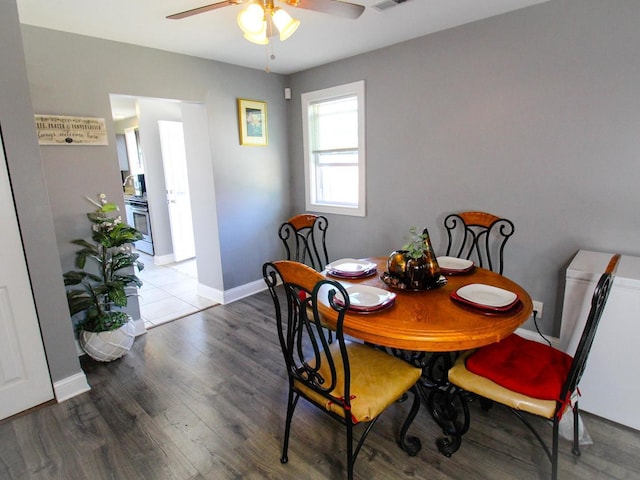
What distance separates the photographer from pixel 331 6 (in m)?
1.78

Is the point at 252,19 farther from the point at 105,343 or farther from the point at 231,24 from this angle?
the point at 105,343

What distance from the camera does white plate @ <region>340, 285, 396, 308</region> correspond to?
1647 mm

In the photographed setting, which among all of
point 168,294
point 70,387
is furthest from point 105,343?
point 168,294

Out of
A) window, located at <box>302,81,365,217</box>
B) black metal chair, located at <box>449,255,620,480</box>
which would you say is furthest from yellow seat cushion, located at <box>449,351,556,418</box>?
window, located at <box>302,81,365,217</box>

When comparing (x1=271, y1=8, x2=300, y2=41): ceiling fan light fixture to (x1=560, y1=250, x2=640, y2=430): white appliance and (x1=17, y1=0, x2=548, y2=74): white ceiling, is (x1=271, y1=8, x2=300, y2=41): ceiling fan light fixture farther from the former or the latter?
(x1=560, y1=250, x2=640, y2=430): white appliance

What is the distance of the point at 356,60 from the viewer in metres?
3.38

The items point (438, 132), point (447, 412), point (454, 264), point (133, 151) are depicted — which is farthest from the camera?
point (133, 151)

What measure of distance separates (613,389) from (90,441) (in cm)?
287

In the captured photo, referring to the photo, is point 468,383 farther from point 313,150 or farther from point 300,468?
point 313,150

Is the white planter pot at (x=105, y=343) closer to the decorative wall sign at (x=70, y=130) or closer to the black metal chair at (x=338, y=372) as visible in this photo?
the decorative wall sign at (x=70, y=130)

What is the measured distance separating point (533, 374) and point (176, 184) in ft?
16.4

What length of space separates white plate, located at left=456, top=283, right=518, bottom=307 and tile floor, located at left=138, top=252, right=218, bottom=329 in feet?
9.08

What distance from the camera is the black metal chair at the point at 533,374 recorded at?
55.2 inches

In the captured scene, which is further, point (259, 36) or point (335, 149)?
point (335, 149)
